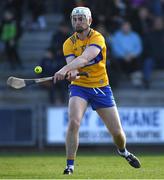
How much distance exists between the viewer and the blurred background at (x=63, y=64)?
61.8 ft

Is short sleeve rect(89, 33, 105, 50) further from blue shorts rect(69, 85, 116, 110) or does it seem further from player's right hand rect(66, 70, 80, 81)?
blue shorts rect(69, 85, 116, 110)

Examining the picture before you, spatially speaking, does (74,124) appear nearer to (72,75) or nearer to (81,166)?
(72,75)

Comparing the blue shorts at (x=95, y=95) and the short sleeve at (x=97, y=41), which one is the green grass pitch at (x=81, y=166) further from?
the short sleeve at (x=97, y=41)

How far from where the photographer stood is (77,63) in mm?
11750

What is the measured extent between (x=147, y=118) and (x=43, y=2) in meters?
5.64

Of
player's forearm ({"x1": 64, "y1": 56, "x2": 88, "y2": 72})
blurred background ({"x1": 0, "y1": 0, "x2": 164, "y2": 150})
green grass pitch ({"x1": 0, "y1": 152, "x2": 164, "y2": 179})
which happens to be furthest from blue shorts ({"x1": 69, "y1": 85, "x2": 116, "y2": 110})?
blurred background ({"x1": 0, "y1": 0, "x2": 164, "y2": 150})

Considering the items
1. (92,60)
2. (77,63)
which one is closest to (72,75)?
(77,63)

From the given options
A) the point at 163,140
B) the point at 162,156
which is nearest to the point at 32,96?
the point at 163,140

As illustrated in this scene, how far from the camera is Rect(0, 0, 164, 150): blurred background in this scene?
61.8 feet

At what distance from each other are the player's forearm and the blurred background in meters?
7.05

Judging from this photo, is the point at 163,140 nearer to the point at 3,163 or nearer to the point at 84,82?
the point at 3,163

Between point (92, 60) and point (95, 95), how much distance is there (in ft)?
1.71

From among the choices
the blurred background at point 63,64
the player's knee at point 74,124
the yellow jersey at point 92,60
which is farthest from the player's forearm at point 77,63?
the blurred background at point 63,64

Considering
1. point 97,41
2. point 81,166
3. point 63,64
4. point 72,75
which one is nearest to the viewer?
point 72,75
